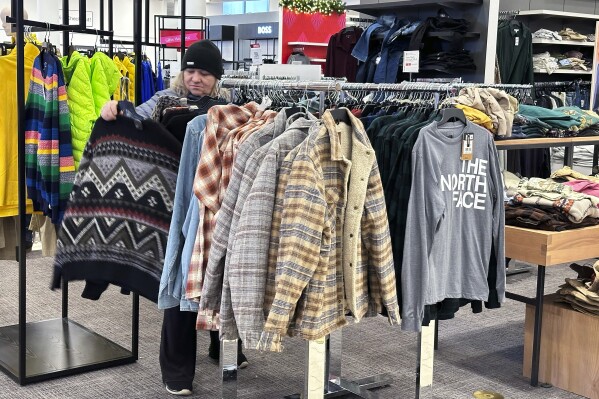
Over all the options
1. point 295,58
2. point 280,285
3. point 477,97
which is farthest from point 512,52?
point 280,285

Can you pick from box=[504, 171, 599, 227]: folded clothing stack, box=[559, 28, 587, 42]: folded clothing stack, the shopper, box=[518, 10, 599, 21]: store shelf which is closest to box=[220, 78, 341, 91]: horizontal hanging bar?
the shopper

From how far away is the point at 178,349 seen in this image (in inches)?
144

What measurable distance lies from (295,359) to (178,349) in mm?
815

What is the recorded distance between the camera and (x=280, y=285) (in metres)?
2.58

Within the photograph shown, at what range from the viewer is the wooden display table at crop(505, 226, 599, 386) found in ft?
12.5

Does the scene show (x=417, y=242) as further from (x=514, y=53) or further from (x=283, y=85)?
(x=514, y=53)

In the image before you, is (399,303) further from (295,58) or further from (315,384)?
(295,58)

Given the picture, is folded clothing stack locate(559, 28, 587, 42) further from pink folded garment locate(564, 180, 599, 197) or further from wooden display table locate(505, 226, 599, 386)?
wooden display table locate(505, 226, 599, 386)

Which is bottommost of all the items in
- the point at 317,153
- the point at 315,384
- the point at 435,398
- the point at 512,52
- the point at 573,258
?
the point at 435,398

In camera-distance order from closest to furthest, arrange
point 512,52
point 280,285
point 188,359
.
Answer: point 280,285 < point 188,359 < point 512,52

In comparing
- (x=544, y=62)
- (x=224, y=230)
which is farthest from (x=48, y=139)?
(x=544, y=62)

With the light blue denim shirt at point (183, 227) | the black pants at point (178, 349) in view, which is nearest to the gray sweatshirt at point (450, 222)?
the light blue denim shirt at point (183, 227)

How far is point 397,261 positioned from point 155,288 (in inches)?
37.1

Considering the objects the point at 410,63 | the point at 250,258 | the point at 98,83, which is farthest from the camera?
the point at 410,63
